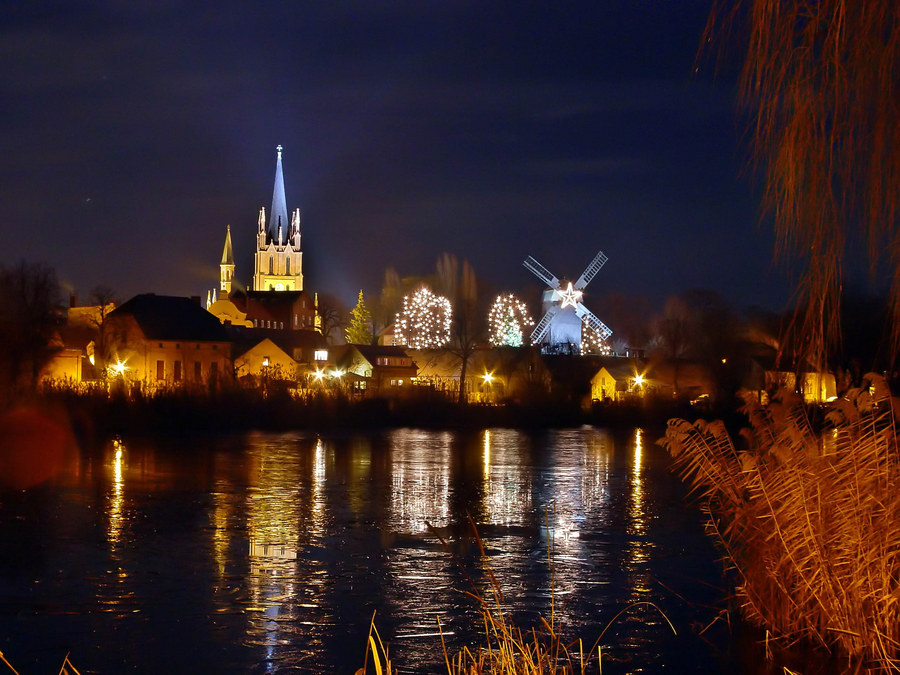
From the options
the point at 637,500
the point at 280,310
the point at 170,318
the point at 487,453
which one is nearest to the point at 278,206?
the point at 280,310

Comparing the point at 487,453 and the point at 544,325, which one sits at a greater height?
the point at 544,325

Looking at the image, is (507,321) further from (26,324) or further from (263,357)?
(26,324)

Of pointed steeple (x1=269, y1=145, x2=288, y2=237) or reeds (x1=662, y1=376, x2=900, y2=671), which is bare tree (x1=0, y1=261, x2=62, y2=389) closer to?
reeds (x1=662, y1=376, x2=900, y2=671)

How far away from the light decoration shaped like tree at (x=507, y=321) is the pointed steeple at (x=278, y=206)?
331ft

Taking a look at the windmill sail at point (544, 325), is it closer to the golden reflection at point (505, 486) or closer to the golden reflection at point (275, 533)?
the golden reflection at point (505, 486)

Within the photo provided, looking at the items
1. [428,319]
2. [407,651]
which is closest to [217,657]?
[407,651]

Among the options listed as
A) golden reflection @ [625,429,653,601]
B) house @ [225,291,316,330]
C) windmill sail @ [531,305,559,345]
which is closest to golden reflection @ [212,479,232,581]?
golden reflection @ [625,429,653,601]

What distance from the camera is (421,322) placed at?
10075 cm

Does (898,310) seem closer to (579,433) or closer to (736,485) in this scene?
(736,485)

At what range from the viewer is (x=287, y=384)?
56.8 m

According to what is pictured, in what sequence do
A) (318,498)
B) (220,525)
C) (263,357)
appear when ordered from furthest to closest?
(263,357)
(318,498)
(220,525)

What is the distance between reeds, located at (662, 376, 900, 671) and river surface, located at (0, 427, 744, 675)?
90 cm

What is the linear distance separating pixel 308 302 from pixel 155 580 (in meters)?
136

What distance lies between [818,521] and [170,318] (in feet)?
245
